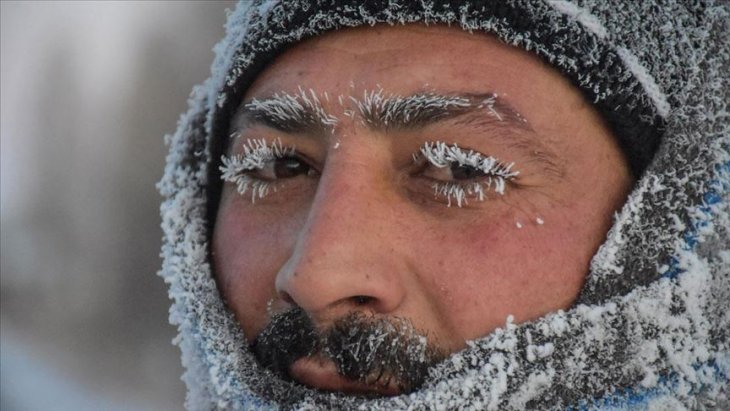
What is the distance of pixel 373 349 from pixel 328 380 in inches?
4.9

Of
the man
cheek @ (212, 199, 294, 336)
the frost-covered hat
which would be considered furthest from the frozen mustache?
the frost-covered hat

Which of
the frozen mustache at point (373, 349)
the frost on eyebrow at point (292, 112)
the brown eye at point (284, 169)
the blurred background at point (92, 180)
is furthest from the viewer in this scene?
the blurred background at point (92, 180)

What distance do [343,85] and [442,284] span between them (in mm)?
487

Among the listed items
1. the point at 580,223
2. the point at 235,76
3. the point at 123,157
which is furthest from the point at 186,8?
the point at 580,223

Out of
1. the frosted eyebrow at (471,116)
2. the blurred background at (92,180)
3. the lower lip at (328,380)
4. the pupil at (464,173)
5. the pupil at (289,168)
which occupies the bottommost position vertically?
the lower lip at (328,380)

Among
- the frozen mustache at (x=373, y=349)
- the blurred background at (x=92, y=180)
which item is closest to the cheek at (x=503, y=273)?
the frozen mustache at (x=373, y=349)

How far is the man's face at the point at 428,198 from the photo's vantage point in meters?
1.96

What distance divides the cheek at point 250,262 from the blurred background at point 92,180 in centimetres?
559

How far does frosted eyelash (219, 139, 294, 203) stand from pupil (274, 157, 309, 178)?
0.02 m

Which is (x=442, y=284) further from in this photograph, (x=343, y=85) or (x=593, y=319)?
(x=343, y=85)

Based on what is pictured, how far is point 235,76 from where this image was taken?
2445 mm

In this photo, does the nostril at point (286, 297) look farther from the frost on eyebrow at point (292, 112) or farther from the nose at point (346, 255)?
the frost on eyebrow at point (292, 112)

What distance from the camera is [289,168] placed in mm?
2324

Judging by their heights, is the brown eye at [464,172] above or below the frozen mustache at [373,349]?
above
